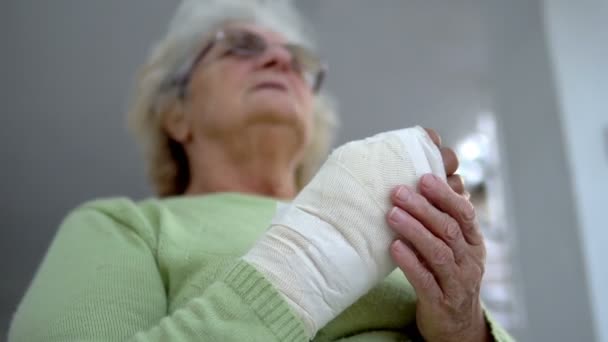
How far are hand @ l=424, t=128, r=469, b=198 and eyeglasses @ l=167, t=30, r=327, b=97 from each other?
1.84ft

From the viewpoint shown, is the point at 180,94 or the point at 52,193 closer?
the point at 180,94

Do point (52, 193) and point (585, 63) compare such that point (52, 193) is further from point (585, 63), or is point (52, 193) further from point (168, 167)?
point (585, 63)

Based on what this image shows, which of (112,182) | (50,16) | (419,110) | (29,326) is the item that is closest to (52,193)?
(112,182)

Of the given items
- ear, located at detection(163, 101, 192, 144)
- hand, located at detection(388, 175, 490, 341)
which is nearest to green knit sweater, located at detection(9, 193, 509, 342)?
hand, located at detection(388, 175, 490, 341)

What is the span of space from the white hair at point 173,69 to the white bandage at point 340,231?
681 millimetres

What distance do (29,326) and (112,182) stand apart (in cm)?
168

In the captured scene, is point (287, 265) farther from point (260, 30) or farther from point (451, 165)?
point (260, 30)

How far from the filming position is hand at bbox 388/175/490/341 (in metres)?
0.39

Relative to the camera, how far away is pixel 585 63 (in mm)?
1086

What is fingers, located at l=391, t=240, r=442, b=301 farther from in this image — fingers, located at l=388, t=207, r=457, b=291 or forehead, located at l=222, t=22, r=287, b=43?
forehead, located at l=222, t=22, r=287, b=43

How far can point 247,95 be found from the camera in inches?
33.2

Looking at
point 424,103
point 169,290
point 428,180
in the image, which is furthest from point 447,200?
point 424,103

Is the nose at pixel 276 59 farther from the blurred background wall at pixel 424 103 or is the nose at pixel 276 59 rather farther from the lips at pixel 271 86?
the blurred background wall at pixel 424 103

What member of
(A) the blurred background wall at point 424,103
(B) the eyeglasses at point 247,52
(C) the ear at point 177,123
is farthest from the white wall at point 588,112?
(C) the ear at point 177,123
